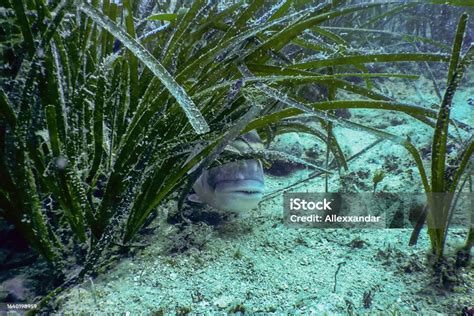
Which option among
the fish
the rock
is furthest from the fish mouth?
the rock

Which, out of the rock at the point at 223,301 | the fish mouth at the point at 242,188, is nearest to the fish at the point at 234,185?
the fish mouth at the point at 242,188

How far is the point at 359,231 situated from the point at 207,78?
4.42 feet

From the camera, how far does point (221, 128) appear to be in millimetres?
1807

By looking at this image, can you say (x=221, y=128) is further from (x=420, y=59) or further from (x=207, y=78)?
(x=420, y=59)

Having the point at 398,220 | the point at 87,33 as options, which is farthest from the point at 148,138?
the point at 398,220

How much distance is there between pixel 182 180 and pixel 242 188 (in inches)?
13.8

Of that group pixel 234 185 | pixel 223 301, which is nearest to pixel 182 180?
pixel 234 185

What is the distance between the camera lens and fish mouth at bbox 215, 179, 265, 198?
6.17 ft

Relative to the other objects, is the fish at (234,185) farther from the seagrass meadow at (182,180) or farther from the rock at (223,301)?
the rock at (223,301)

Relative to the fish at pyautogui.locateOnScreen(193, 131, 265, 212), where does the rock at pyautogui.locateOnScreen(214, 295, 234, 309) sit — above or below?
below

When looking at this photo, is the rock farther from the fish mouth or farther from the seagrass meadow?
the fish mouth

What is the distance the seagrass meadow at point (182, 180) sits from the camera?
1.42 meters

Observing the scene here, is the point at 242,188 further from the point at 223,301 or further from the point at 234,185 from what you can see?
the point at 223,301

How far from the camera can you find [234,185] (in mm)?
1890
